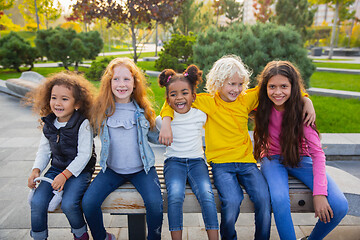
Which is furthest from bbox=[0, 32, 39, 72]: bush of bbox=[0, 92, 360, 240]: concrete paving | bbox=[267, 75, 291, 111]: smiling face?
bbox=[267, 75, 291, 111]: smiling face

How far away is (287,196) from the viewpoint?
1.95 m

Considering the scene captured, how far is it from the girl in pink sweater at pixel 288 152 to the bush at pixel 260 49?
2491 millimetres

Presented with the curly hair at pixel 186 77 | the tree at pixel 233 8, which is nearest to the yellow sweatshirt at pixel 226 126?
the curly hair at pixel 186 77

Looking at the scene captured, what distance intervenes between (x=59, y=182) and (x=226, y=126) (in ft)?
4.44

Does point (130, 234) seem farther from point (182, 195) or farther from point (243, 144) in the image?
point (243, 144)

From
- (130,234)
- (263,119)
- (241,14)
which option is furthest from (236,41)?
(241,14)

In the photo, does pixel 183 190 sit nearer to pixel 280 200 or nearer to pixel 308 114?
pixel 280 200

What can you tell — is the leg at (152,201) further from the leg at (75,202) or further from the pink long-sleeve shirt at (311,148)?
the pink long-sleeve shirt at (311,148)

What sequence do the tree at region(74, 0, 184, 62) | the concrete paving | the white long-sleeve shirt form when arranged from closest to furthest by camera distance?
the white long-sleeve shirt
the concrete paving
the tree at region(74, 0, 184, 62)

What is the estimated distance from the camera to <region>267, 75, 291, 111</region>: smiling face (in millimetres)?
2170

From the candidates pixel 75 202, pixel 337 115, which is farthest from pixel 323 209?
pixel 337 115

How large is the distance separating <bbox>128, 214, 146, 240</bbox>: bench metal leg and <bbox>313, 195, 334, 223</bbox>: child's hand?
1271 millimetres

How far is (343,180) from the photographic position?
2.54 m

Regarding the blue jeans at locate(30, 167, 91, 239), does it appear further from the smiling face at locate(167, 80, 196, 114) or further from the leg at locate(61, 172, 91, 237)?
the smiling face at locate(167, 80, 196, 114)
